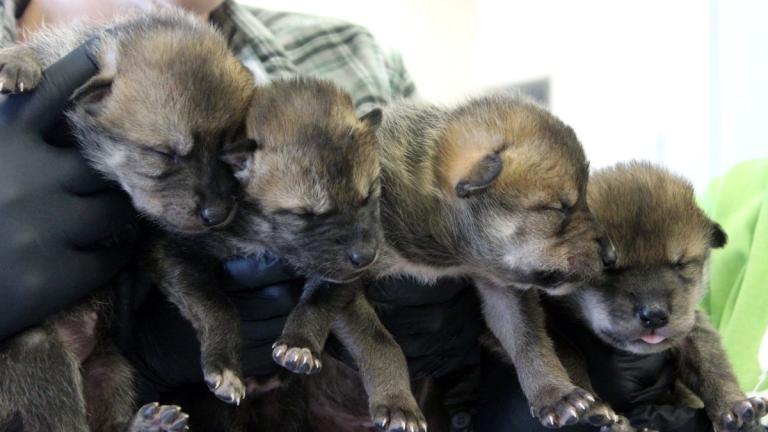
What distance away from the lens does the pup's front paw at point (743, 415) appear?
1.80 m

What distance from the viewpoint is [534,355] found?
1.79 meters

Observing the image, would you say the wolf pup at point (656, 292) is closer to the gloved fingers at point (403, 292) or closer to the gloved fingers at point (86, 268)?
the gloved fingers at point (403, 292)

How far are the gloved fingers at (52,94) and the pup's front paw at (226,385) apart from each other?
0.70 meters

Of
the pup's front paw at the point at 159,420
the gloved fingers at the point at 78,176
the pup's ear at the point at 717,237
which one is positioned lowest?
the pup's front paw at the point at 159,420

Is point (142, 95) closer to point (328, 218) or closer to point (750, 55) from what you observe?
point (328, 218)

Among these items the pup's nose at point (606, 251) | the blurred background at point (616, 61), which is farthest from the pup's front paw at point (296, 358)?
the blurred background at point (616, 61)

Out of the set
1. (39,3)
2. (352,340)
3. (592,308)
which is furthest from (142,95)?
(592,308)

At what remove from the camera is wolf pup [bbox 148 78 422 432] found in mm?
1600

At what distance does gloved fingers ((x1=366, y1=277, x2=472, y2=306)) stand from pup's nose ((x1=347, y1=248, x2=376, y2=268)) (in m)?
0.30

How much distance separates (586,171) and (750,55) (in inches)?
106

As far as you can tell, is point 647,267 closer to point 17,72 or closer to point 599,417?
point 599,417

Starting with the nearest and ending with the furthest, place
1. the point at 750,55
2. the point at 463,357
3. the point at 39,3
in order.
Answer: the point at 463,357 → the point at 39,3 → the point at 750,55

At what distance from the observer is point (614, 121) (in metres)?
4.73

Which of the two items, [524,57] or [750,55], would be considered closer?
[750,55]
